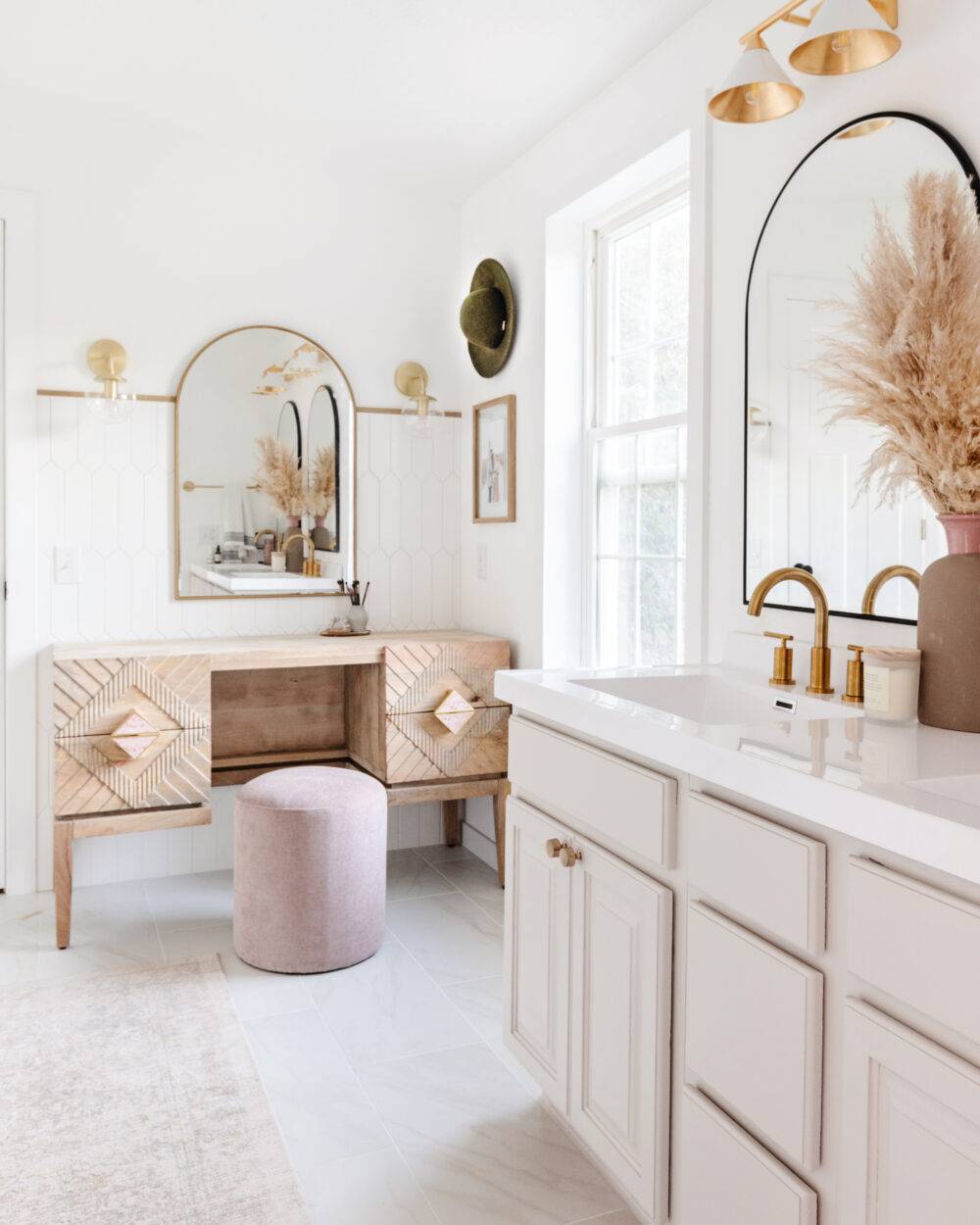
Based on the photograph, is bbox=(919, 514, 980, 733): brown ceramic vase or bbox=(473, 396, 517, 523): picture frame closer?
bbox=(919, 514, 980, 733): brown ceramic vase

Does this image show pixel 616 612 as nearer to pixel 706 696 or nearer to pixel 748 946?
pixel 706 696

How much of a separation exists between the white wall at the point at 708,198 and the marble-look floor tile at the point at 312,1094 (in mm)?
1257

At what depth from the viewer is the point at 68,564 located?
320 centimetres

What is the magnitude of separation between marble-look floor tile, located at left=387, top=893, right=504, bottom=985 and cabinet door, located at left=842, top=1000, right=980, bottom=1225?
1.64 m

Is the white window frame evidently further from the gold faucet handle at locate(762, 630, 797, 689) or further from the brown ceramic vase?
the brown ceramic vase

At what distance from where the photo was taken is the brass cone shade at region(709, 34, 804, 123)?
176cm

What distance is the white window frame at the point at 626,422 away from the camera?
240cm

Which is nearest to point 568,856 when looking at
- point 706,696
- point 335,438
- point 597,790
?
point 597,790

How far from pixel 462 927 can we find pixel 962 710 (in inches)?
74.7

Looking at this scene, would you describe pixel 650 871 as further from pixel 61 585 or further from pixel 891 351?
pixel 61 585

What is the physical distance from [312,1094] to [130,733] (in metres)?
1.15

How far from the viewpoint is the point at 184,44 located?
2.63 metres

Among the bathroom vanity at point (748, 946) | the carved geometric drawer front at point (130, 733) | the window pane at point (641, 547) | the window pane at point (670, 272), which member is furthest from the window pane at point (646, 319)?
the carved geometric drawer front at point (130, 733)

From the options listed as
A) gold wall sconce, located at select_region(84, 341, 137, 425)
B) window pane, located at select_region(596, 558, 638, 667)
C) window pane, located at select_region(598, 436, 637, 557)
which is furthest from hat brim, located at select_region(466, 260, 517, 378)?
gold wall sconce, located at select_region(84, 341, 137, 425)
